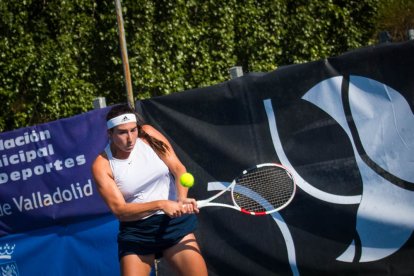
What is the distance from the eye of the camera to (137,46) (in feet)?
40.0

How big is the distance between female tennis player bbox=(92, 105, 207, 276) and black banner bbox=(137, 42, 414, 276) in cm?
114

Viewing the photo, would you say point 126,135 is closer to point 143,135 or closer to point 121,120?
point 121,120

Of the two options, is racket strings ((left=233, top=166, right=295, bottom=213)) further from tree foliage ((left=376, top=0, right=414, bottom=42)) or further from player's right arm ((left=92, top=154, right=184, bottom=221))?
tree foliage ((left=376, top=0, right=414, bottom=42))

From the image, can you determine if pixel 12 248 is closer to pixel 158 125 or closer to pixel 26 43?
pixel 158 125

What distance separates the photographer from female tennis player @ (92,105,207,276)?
4656 millimetres

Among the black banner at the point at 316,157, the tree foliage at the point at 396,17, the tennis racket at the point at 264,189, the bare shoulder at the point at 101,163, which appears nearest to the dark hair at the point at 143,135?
the bare shoulder at the point at 101,163

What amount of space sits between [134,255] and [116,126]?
87cm

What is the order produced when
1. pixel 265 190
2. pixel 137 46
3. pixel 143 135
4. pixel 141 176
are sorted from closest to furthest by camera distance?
pixel 141 176 < pixel 143 135 < pixel 265 190 < pixel 137 46

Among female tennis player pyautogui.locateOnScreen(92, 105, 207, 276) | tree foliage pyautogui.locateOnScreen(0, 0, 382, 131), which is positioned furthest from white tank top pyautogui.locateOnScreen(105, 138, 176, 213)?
tree foliage pyautogui.locateOnScreen(0, 0, 382, 131)

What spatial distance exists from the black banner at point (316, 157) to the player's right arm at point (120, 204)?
1347 millimetres

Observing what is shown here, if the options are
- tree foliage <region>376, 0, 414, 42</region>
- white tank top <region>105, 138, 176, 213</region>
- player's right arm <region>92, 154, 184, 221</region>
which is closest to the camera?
player's right arm <region>92, 154, 184, 221</region>

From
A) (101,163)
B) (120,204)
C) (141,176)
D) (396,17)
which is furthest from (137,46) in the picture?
(120,204)

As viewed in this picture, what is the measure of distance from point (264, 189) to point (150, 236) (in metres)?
1.30

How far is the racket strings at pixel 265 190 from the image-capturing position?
563 centimetres
